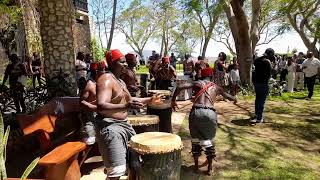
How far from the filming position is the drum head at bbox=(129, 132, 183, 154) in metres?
4.37

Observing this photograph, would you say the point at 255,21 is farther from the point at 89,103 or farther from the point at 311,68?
the point at 89,103

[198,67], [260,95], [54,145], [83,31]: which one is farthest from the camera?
[83,31]

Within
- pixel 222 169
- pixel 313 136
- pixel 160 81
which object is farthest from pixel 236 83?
pixel 222 169

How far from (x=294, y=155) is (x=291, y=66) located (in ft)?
31.8

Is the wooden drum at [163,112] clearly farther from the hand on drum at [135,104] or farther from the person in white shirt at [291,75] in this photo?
→ the person in white shirt at [291,75]

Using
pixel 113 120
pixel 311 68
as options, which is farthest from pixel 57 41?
pixel 311 68

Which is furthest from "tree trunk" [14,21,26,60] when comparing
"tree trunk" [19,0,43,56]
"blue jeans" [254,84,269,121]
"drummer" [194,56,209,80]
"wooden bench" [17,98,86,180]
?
"wooden bench" [17,98,86,180]

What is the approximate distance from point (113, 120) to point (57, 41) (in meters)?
4.50

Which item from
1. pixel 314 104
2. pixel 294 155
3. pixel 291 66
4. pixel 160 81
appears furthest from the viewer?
pixel 291 66

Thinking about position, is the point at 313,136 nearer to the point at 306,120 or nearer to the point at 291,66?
the point at 306,120

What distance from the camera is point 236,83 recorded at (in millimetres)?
14250

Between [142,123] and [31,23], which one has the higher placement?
[31,23]

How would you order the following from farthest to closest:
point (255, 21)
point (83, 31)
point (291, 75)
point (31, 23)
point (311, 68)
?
point (83, 31) → point (31, 23) → point (291, 75) → point (255, 21) → point (311, 68)

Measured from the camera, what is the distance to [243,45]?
15086 millimetres
